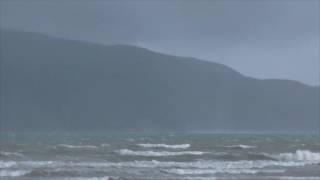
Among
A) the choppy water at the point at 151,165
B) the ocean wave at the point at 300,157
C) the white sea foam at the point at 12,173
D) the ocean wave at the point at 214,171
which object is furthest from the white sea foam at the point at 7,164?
the ocean wave at the point at 300,157

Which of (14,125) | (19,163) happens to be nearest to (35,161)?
(19,163)

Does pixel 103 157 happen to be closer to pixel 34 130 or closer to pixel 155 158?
pixel 155 158

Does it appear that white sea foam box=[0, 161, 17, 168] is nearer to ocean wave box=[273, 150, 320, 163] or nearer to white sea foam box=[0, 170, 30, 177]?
white sea foam box=[0, 170, 30, 177]

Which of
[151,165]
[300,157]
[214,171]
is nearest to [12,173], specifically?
[151,165]

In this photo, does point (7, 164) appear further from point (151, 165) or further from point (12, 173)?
point (151, 165)

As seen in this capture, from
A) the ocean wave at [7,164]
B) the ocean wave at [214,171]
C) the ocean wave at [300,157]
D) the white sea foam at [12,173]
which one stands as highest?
the ocean wave at [300,157]

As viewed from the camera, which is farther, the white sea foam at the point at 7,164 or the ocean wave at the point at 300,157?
the ocean wave at the point at 300,157

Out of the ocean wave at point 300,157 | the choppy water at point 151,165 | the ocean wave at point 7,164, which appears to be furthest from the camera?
the ocean wave at point 300,157

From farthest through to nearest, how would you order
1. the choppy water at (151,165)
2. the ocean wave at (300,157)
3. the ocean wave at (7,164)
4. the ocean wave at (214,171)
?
the ocean wave at (300,157) → the ocean wave at (7,164) → the ocean wave at (214,171) → the choppy water at (151,165)

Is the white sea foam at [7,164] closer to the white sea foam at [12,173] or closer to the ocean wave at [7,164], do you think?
the ocean wave at [7,164]

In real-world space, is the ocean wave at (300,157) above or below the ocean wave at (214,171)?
above

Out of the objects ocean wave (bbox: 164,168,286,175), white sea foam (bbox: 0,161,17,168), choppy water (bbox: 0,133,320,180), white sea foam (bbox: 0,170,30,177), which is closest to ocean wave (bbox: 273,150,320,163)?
choppy water (bbox: 0,133,320,180)

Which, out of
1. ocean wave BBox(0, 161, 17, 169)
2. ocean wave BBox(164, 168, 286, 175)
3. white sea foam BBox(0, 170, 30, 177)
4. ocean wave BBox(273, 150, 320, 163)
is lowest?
white sea foam BBox(0, 170, 30, 177)

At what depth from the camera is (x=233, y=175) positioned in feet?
121
